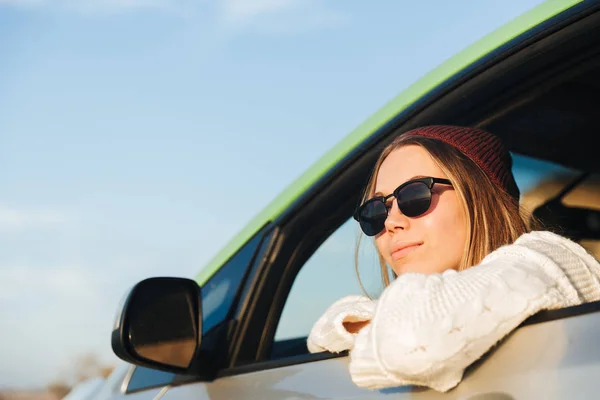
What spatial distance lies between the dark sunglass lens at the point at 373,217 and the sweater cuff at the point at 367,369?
62 centimetres

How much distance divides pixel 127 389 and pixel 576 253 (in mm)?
1482

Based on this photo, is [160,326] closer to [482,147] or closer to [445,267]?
[445,267]

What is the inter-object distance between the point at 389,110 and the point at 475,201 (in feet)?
0.99

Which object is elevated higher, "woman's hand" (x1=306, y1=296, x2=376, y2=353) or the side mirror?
the side mirror

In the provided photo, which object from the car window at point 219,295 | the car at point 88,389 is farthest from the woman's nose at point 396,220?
the car at point 88,389

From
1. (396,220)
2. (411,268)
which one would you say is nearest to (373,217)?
(396,220)

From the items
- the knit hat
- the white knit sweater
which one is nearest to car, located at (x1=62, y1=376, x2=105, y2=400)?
the knit hat

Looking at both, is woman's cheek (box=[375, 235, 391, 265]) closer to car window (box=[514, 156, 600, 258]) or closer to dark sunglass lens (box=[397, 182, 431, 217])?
dark sunglass lens (box=[397, 182, 431, 217])

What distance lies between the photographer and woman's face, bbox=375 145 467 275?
2.08 meters

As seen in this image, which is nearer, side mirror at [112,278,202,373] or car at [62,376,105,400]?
side mirror at [112,278,202,373]

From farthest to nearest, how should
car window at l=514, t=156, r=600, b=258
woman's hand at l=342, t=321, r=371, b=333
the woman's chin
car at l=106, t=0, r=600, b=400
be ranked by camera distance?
car window at l=514, t=156, r=600, b=258 < the woman's chin < woman's hand at l=342, t=321, r=371, b=333 < car at l=106, t=0, r=600, b=400

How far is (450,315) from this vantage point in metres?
1.42

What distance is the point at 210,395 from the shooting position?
2.21 meters

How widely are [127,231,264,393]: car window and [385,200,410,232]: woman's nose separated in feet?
1.54
